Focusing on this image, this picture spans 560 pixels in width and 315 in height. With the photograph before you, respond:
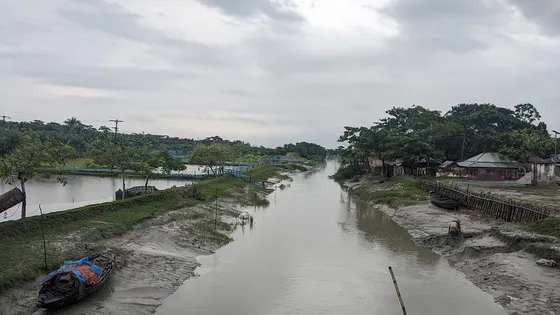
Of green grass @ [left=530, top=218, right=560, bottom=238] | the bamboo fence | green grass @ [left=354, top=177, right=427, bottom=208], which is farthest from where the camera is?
green grass @ [left=354, top=177, right=427, bottom=208]

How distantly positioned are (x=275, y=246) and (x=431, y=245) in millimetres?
11132

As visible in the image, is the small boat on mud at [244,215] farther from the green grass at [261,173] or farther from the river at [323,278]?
the green grass at [261,173]

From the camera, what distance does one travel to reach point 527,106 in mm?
102125

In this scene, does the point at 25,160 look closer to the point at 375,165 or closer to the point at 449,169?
the point at 449,169

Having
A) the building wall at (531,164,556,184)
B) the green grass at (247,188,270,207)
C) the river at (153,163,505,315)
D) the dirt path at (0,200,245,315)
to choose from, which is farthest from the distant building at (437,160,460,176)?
the dirt path at (0,200,245,315)

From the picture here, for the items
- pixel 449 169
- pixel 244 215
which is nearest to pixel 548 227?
pixel 244 215

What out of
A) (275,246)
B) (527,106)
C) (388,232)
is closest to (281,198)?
(388,232)

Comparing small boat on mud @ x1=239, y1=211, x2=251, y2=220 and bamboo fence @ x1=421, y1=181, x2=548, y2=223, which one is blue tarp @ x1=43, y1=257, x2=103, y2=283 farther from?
bamboo fence @ x1=421, y1=181, x2=548, y2=223

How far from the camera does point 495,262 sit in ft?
79.4

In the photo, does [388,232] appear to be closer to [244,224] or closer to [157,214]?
[244,224]

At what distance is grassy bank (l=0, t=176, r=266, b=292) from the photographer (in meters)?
18.5

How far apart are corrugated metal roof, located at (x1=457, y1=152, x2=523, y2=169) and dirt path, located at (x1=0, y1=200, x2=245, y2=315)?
4585cm

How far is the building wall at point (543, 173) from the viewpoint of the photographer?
57.4 meters

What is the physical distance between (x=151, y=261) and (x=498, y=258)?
64.5ft
